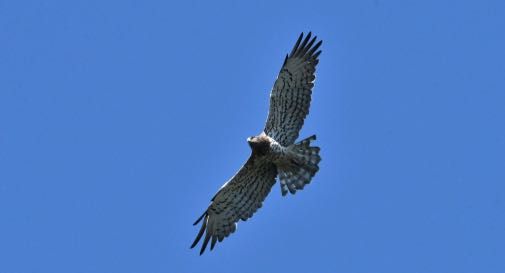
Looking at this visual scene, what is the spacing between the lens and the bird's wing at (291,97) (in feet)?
53.8

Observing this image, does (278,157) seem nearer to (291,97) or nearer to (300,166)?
(300,166)

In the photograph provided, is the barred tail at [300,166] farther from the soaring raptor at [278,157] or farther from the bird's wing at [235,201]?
the bird's wing at [235,201]

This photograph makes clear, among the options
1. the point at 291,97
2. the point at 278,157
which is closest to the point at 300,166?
the point at 278,157

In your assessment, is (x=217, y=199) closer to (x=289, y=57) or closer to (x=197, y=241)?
(x=197, y=241)

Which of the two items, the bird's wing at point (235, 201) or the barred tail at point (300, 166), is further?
the bird's wing at point (235, 201)

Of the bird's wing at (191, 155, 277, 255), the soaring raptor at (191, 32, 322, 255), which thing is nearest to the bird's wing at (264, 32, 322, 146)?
the soaring raptor at (191, 32, 322, 255)

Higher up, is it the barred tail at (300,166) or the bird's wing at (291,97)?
the bird's wing at (291,97)

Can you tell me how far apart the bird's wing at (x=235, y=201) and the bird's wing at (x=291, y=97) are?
0.55 meters

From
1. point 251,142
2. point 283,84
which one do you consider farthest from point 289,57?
point 251,142

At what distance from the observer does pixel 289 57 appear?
53.9 ft

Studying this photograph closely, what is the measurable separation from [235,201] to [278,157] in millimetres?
Answer: 1006

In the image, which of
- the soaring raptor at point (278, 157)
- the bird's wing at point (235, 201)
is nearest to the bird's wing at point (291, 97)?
the soaring raptor at point (278, 157)

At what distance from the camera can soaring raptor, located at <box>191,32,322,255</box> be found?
16277mm

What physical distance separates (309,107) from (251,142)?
110cm
